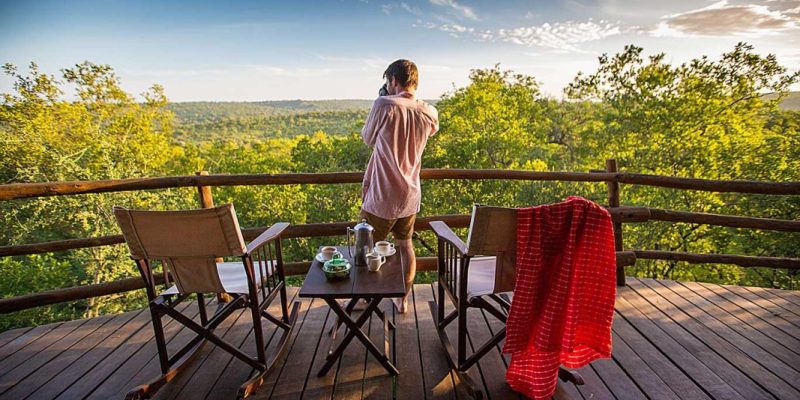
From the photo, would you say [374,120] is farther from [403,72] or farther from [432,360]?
[432,360]

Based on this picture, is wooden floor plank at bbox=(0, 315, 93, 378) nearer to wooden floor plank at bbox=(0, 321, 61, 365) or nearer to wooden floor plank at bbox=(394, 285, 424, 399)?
wooden floor plank at bbox=(0, 321, 61, 365)

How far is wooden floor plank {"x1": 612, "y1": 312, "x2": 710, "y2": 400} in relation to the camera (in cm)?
195

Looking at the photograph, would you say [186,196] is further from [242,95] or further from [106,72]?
[242,95]

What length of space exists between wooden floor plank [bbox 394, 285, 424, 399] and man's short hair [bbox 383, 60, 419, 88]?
5.31 feet

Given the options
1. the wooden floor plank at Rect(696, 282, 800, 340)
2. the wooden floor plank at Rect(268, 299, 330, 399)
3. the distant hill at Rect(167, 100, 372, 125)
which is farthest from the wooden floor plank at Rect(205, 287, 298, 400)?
the distant hill at Rect(167, 100, 372, 125)

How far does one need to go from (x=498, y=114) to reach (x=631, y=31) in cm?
496

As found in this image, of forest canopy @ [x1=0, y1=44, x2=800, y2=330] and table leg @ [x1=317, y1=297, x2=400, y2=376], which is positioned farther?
forest canopy @ [x1=0, y1=44, x2=800, y2=330]

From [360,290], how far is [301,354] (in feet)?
2.65

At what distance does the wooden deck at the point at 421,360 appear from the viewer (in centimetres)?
200

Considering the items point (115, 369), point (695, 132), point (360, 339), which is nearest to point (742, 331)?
point (360, 339)

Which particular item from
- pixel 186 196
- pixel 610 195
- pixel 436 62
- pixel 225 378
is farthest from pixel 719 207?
pixel 186 196

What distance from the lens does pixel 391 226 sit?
2.57m

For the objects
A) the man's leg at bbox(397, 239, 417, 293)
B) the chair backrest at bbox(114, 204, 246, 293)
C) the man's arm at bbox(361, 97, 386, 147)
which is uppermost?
the man's arm at bbox(361, 97, 386, 147)

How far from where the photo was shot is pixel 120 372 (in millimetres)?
2230
